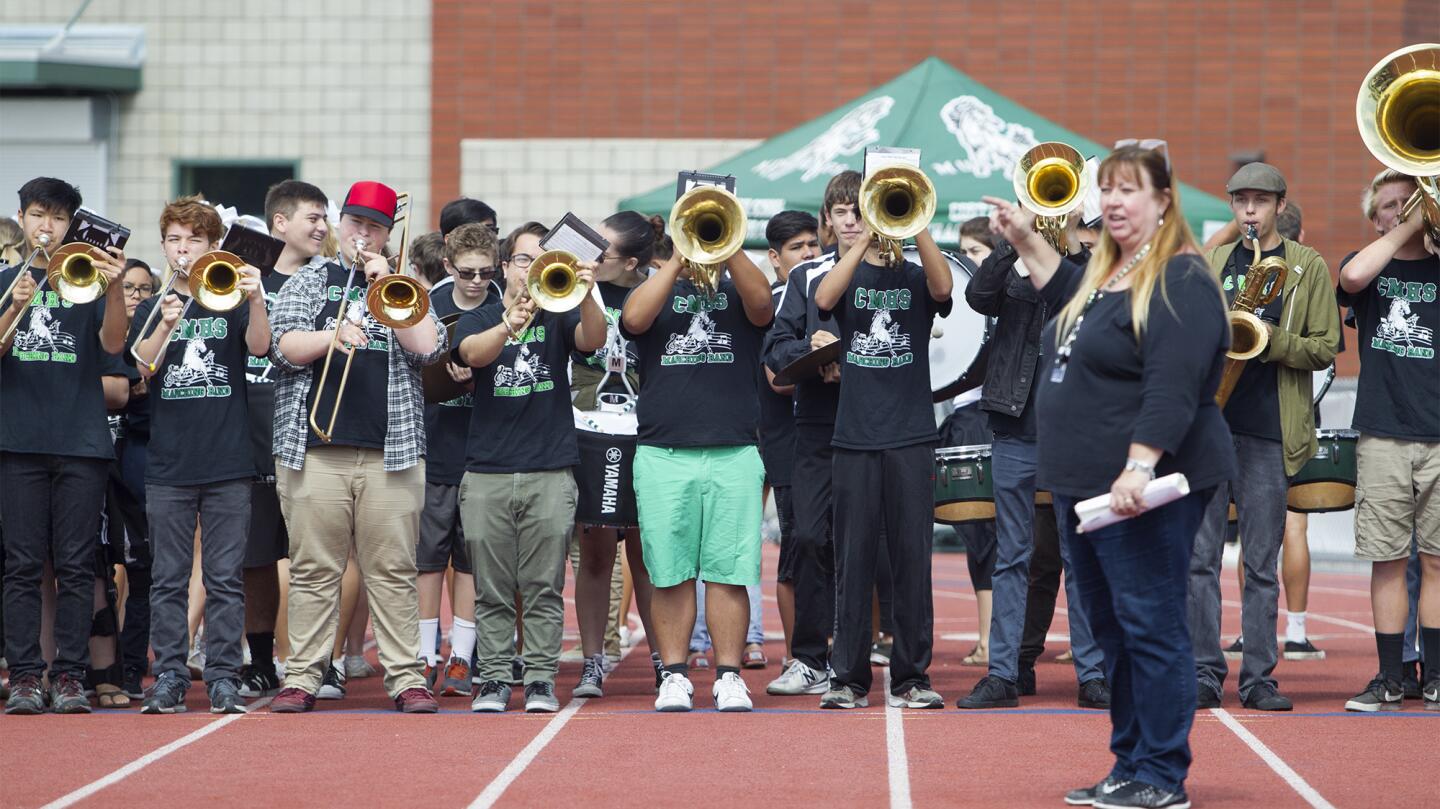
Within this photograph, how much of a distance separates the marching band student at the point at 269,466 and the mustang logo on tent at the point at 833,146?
198 inches

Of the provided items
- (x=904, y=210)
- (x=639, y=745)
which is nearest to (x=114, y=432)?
(x=639, y=745)

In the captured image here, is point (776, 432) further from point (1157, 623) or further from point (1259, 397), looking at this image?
point (1157, 623)

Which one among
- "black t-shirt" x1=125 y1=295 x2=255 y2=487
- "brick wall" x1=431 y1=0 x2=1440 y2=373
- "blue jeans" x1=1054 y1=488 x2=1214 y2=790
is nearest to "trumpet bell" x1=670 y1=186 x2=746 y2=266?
"black t-shirt" x1=125 y1=295 x2=255 y2=487

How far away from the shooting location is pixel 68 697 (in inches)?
306

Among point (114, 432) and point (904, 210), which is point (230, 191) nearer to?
point (114, 432)

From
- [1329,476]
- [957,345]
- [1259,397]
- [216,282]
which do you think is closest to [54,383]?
[216,282]

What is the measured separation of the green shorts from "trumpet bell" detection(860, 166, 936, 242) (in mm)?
1138

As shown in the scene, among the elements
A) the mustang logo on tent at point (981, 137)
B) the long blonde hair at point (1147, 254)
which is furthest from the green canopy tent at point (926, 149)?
the long blonde hair at point (1147, 254)

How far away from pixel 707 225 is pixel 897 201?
0.78 m

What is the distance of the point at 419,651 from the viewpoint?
26.3 feet

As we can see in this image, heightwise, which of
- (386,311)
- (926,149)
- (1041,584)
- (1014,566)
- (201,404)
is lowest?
(1041,584)

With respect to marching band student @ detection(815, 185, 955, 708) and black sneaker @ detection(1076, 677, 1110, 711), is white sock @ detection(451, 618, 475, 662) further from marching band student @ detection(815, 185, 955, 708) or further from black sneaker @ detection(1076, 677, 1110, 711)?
black sneaker @ detection(1076, 677, 1110, 711)

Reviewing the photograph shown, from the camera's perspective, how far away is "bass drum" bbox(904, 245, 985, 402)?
8.82 m

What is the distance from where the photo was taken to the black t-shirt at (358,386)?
7.68m
